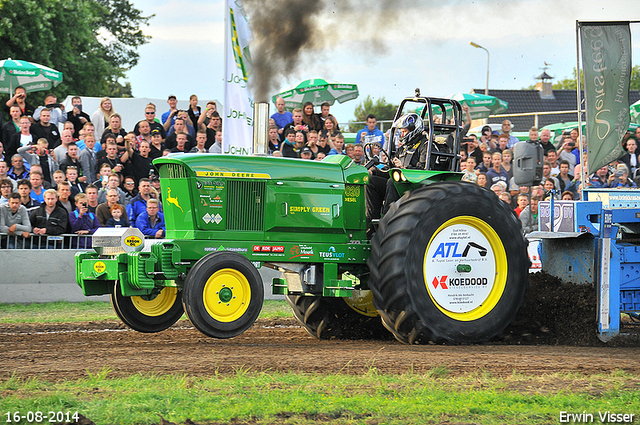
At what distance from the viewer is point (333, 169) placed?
7.71 meters

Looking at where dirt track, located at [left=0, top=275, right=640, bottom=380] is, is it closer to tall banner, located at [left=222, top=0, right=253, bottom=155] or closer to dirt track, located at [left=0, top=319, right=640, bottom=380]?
dirt track, located at [left=0, top=319, right=640, bottom=380]

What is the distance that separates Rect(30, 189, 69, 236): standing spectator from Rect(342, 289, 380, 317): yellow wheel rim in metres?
5.67

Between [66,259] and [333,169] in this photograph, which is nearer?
[333,169]

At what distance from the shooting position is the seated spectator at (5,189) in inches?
460

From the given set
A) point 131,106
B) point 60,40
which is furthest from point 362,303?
point 60,40

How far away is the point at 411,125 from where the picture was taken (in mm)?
8078

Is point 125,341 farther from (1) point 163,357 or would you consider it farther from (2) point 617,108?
(2) point 617,108

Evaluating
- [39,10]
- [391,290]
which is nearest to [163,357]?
[391,290]

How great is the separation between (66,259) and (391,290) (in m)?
6.92

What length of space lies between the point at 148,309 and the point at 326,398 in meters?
3.56

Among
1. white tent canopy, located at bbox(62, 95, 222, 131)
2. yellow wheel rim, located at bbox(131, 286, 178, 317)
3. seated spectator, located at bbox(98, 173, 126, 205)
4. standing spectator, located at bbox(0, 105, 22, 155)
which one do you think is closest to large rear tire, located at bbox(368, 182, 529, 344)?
yellow wheel rim, located at bbox(131, 286, 178, 317)

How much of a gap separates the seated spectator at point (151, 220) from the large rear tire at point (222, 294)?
4.90 meters

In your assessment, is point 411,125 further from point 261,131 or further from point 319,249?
point 319,249

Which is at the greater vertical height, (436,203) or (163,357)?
(436,203)
